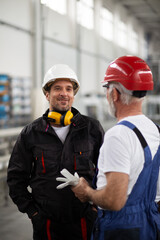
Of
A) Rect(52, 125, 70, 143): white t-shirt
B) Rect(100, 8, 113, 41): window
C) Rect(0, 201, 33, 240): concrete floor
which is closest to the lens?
Rect(52, 125, 70, 143): white t-shirt

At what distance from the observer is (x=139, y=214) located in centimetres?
145

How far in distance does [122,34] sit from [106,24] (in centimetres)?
279

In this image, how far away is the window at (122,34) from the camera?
745 inches

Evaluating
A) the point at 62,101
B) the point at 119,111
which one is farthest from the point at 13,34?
the point at 119,111

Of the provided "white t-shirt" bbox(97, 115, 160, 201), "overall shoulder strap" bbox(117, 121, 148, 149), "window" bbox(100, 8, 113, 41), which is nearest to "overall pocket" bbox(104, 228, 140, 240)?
"white t-shirt" bbox(97, 115, 160, 201)

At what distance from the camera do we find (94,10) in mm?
15383

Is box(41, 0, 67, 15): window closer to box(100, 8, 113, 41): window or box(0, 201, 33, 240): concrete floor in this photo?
box(100, 8, 113, 41): window

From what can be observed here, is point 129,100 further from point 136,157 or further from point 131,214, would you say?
point 131,214

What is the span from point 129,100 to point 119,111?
8 cm

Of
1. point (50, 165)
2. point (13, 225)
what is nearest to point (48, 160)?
point (50, 165)

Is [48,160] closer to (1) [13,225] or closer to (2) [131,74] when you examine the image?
(2) [131,74]

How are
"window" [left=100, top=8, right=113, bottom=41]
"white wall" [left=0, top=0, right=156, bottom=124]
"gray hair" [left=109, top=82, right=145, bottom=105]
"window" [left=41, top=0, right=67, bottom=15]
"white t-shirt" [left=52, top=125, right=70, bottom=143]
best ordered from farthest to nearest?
"window" [left=100, top=8, right=113, bottom=41], "window" [left=41, top=0, right=67, bottom=15], "white wall" [left=0, top=0, right=156, bottom=124], "white t-shirt" [left=52, top=125, right=70, bottom=143], "gray hair" [left=109, top=82, right=145, bottom=105]

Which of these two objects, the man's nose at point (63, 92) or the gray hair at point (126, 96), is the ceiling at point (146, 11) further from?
the gray hair at point (126, 96)

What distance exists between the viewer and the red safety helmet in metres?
1.50
